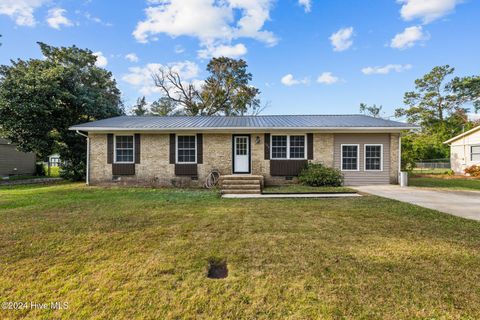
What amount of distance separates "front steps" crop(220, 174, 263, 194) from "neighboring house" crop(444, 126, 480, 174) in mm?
17926

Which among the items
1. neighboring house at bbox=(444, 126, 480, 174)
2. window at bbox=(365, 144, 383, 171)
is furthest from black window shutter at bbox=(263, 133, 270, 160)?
neighboring house at bbox=(444, 126, 480, 174)

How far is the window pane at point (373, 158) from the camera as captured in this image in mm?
10633

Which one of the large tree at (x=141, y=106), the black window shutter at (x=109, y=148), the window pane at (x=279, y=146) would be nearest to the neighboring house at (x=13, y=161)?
the black window shutter at (x=109, y=148)

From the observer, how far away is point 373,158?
1065cm

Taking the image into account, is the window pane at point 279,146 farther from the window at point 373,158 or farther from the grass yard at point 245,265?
the grass yard at point 245,265

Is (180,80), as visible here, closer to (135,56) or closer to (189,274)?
(135,56)

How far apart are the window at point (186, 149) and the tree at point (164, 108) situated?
18.4 m

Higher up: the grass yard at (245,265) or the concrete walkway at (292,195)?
the concrete walkway at (292,195)

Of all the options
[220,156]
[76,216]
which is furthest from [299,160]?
[76,216]

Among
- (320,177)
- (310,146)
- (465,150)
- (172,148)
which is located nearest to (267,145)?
(310,146)

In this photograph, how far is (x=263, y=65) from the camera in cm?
2033

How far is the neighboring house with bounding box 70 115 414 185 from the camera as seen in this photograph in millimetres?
10570

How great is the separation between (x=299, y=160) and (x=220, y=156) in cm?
382

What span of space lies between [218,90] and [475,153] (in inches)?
926
